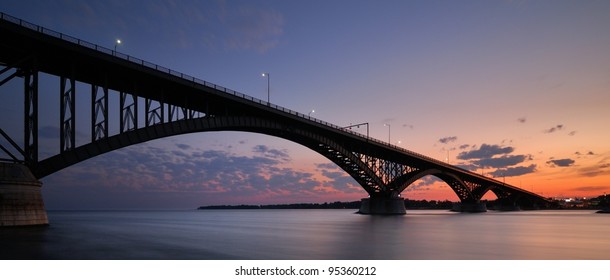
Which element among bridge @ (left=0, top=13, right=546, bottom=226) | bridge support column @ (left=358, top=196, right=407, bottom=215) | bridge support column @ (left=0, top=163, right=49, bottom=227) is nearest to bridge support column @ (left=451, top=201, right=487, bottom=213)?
bridge support column @ (left=358, top=196, right=407, bottom=215)

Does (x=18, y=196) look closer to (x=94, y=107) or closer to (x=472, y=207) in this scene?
(x=94, y=107)

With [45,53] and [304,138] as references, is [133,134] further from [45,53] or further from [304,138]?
[304,138]

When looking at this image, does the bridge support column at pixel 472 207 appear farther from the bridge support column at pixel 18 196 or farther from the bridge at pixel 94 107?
the bridge support column at pixel 18 196

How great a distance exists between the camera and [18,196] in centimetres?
3228

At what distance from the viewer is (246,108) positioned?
57688mm

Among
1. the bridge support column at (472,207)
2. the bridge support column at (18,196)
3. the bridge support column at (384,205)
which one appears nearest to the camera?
the bridge support column at (18,196)

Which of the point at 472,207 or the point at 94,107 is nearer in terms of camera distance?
the point at 94,107

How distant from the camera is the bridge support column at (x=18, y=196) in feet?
103

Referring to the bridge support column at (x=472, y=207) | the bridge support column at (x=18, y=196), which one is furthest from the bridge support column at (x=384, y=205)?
the bridge support column at (x=18, y=196)

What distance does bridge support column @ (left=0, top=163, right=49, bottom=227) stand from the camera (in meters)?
31.5

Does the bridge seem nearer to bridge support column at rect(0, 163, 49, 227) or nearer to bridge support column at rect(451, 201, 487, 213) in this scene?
bridge support column at rect(0, 163, 49, 227)

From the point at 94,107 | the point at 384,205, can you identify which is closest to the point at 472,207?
the point at 384,205
